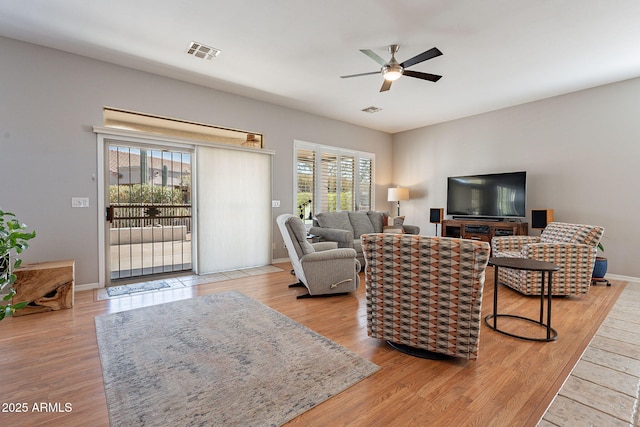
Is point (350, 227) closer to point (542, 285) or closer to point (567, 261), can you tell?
point (567, 261)

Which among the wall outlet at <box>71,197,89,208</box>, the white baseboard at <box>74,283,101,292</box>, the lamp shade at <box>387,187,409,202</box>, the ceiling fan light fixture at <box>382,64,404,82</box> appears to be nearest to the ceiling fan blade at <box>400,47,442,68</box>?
the ceiling fan light fixture at <box>382,64,404,82</box>

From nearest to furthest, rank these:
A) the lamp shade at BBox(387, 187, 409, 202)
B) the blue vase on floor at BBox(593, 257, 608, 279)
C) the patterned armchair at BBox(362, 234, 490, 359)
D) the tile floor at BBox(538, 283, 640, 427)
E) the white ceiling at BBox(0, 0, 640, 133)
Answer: the tile floor at BBox(538, 283, 640, 427) < the patterned armchair at BBox(362, 234, 490, 359) < the white ceiling at BBox(0, 0, 640, 133) < the blue vase on floor at BBox(593, 257, 608, 279) < the lamp shade at BBox(387, 187, 409, 202)

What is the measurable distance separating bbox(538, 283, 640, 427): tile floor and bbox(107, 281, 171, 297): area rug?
4238 millimetres

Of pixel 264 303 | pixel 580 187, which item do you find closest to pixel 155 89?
pixel 264 303

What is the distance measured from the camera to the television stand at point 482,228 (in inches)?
206

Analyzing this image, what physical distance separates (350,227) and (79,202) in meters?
4.09

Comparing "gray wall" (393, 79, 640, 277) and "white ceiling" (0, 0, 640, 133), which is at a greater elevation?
"white ceiling" (0, 0, 640, 133)

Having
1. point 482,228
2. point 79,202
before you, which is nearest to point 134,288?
point 79,202

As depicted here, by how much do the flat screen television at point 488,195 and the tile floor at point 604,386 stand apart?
9.42 feet

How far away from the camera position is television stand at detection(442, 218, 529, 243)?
17.1 feet

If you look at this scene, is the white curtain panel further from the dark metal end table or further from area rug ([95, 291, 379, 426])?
the dark metal end table

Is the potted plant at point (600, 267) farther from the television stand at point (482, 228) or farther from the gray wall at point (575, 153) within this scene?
the television stand at point (482, 228)

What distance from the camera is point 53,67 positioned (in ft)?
12.0

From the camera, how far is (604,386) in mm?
1894
